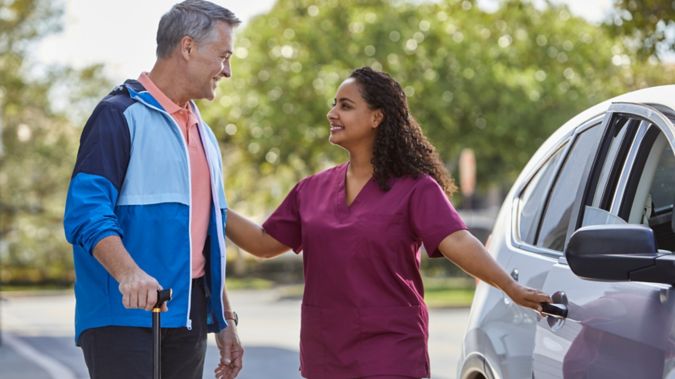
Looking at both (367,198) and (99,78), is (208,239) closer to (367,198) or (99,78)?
(367,198)

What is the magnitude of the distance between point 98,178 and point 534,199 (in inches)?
67.7

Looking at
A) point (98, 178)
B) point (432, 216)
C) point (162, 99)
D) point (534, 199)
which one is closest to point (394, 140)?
point (432, 216)

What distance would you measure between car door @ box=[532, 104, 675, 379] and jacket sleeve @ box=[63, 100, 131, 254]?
130 cm

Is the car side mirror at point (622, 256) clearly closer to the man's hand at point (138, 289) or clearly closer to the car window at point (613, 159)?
the car window at point (613, 159)

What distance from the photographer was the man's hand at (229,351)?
4.53 m

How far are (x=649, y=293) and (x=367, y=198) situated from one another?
145 cm

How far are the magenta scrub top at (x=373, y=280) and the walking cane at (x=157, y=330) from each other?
2.42ft

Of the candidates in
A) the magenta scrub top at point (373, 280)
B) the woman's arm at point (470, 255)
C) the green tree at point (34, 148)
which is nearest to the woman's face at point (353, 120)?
the magenta scrub top at point (373, 280)

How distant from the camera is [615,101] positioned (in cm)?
427

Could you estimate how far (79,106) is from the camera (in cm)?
3950

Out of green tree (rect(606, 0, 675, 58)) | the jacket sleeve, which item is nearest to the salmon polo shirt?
the jacket sleeve

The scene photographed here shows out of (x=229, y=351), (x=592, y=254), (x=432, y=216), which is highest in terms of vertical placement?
(x=592, y=254)

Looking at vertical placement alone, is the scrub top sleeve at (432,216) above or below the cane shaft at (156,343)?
above

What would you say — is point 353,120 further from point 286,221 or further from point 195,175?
point 195,175
